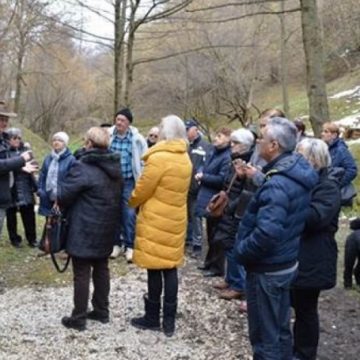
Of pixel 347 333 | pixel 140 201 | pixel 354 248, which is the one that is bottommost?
pixel 347 333

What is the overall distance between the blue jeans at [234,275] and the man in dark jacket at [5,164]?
7.03 feet

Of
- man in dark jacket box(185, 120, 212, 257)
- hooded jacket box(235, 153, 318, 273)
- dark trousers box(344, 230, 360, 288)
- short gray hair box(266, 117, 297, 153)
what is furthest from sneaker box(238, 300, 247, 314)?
short gray hair box(266, 117, 297, 153)

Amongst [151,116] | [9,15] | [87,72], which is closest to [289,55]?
[151,116]

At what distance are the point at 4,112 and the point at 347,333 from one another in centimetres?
409

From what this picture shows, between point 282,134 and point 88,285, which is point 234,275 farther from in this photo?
point 282,134

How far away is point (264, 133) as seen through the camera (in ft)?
13.3

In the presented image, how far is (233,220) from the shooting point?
589 centimetres

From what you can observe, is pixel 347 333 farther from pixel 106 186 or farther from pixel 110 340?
pixel 106 186

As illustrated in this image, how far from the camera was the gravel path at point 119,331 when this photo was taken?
4.77 m

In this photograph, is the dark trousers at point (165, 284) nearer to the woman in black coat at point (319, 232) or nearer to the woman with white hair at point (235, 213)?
the woman with white hair at point (235, 213)

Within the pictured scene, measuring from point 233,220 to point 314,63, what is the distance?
3.39 meters

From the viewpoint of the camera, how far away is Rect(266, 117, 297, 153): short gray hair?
4.00m

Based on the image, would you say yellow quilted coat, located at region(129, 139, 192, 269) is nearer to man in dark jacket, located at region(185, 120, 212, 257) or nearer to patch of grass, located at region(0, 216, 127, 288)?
patch of grass, located at region(0, 216, 127, 288)

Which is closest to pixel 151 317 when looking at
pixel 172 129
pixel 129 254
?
pixel 172 129
